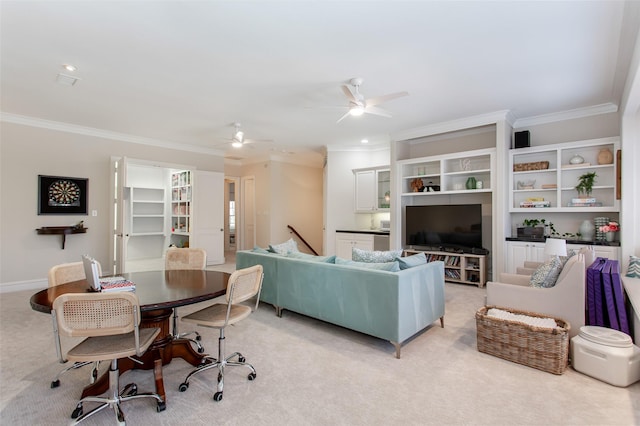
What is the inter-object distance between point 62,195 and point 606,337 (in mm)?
7132

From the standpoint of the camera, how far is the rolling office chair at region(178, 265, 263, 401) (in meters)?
2.18

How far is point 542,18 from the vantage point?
8.08 ft

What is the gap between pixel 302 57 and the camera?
10.0 feet

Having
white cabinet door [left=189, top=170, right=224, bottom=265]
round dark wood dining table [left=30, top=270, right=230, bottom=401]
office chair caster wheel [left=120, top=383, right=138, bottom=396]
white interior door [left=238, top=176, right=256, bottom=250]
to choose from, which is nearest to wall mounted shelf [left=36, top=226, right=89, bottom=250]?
white cabinet door [left=189, top=170, right=224, bottom=265]

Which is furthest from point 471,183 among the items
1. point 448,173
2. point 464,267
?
point 464,267

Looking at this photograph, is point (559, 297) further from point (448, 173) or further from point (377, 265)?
point (448, 173)

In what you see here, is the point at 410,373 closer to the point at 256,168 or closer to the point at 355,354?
the point at 355,354

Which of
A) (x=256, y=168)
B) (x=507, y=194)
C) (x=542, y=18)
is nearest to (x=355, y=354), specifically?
(x=542, y=18)

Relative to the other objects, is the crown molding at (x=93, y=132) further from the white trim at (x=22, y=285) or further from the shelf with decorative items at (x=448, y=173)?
the shelf with decorative items at (x=448, y=173)

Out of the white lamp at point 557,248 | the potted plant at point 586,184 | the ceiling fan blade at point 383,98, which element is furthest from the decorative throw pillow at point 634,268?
the ceiling fan blade at point 383,98

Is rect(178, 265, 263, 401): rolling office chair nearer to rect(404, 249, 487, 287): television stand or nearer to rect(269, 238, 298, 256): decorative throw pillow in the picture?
rect(269, 238, 298, 256): decorative throw pillow

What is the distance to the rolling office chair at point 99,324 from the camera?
1.66m

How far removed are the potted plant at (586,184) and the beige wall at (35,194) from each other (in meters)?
7.60

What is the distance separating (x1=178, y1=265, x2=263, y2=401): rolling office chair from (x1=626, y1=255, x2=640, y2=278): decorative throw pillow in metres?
4.08
